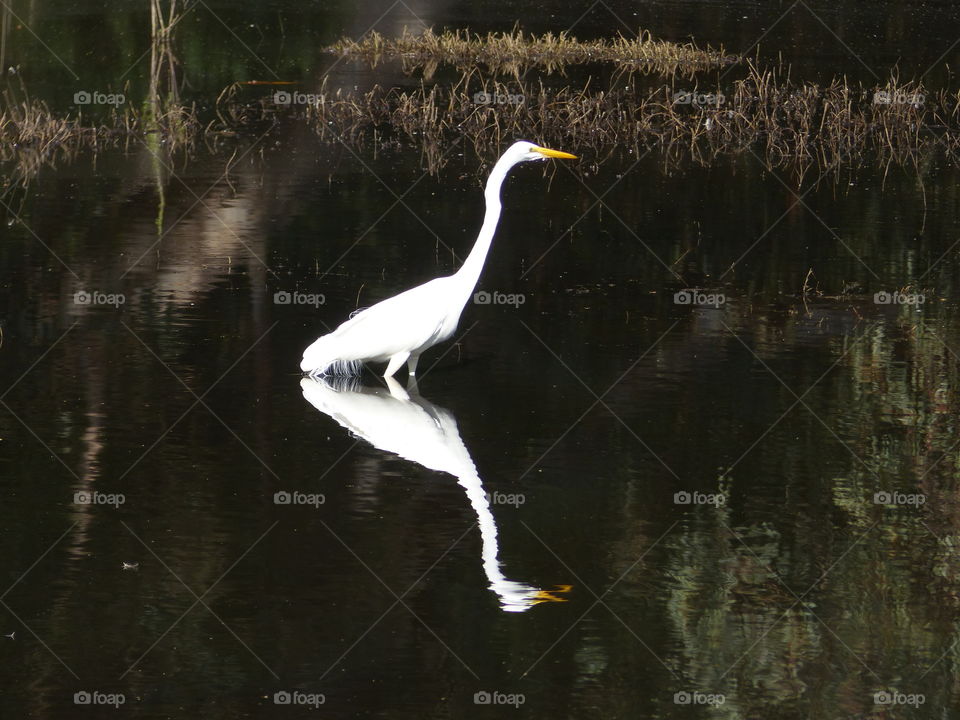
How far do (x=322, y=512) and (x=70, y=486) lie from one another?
1.25 metres

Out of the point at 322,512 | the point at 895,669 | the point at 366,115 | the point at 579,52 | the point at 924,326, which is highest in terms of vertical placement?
the point at 579,52

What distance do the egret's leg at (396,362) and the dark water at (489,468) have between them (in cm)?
14

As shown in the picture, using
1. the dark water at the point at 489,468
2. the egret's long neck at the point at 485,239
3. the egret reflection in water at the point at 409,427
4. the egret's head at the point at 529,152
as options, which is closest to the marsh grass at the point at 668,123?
the dark water at the point at 489,468

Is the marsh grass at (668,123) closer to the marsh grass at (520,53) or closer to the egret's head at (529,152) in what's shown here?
the marsh grass at (520,53)

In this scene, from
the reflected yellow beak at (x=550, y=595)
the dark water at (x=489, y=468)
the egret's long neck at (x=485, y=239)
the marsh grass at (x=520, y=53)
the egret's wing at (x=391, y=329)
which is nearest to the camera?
the dark water at (x=489, y=468)

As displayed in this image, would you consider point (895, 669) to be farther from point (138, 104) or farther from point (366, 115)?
point (138, 104)

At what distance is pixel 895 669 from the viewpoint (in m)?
5.51

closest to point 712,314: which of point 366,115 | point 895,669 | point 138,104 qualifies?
point 895,669

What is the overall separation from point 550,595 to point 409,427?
228 centimetres

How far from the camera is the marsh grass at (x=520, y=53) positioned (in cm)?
2445

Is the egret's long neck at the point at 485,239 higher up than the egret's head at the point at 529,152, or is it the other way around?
the egret's head at the point at 529,152

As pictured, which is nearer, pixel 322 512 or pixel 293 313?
pixel 322 512

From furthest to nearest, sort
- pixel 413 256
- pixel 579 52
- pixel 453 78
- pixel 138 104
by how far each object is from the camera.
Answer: pixel 579 52 < pixel 453 78 < pixel 138 104 < pixel 413 256

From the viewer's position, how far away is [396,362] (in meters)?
8.95
